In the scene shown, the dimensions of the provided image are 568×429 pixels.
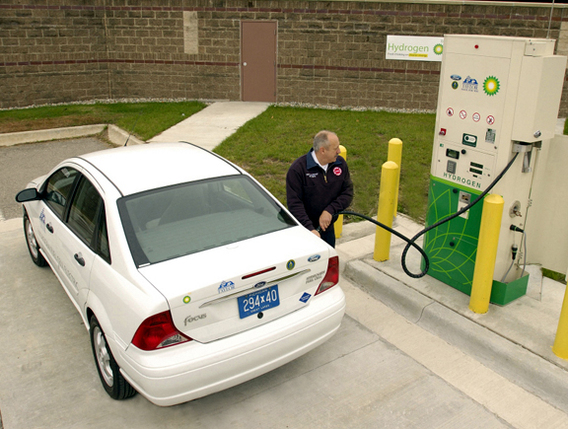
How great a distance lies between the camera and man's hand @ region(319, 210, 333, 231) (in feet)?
16.6

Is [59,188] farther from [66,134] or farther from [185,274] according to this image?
[66,134]

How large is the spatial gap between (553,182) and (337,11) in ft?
32.2

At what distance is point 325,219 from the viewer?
16.5ft

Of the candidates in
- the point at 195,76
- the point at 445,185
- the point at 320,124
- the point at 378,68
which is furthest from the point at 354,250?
the point at 195,76

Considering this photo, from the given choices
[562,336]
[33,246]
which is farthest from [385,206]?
[33,246]

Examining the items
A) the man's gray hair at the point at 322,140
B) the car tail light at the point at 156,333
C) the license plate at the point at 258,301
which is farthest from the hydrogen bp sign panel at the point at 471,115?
the car tail light at the point at 156,333

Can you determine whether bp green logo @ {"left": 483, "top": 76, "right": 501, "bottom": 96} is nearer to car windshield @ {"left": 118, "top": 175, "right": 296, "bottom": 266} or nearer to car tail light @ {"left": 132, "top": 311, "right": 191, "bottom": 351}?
car windshield @ {"left": 118, "top": 175, "right": 296, "bottom": 266}

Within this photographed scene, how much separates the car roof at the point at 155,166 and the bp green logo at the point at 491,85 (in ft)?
7.33

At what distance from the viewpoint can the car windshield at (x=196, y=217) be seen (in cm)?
374

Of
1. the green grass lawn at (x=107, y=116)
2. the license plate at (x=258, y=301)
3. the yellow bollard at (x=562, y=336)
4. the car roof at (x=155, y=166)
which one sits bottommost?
the yellow bollard at (x=562, y=336)

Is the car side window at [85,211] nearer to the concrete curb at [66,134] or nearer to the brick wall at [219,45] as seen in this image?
the concrete curb at [66,134]

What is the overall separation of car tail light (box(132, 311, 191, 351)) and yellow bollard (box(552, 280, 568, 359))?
2916 mm

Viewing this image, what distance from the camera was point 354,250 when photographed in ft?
20.4

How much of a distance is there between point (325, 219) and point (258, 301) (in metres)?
1.63
